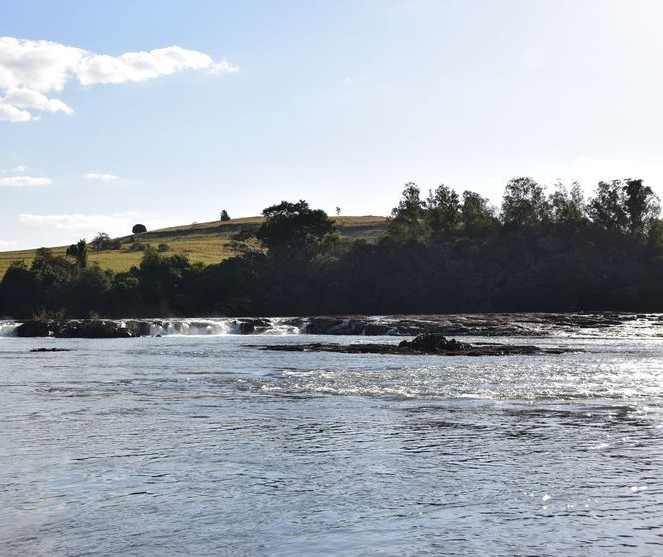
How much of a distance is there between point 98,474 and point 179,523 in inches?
178

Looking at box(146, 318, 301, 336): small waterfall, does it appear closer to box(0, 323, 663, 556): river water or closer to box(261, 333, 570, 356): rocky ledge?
box(261, 333, 570, 356): rocky ledge

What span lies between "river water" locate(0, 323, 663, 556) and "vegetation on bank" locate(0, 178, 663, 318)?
3737 inches

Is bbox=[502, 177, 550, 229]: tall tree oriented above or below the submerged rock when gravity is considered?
above

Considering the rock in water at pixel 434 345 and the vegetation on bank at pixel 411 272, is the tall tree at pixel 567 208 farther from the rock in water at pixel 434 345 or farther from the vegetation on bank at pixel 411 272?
the rock in water at pixel 434 345

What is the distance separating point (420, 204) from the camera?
169 metres

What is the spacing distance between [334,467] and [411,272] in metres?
124

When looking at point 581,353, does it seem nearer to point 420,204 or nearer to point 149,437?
point 149,437

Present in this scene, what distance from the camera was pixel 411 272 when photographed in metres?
142

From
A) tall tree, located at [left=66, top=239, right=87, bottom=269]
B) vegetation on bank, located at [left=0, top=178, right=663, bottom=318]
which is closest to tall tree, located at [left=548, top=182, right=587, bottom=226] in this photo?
vegetation on bank, located at [left=0, top=178, right=663, bottom=318]

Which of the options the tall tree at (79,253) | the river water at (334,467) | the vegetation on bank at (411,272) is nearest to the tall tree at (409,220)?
the vegetation on bank at (411,272)

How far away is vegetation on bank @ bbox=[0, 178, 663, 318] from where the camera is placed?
13012 cm

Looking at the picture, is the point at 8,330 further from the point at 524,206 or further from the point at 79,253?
the point at 524,206

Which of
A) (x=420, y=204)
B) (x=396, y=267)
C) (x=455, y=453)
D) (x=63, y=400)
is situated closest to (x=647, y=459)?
(x=455, y=453)

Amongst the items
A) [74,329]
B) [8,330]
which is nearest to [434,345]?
[74,329]
